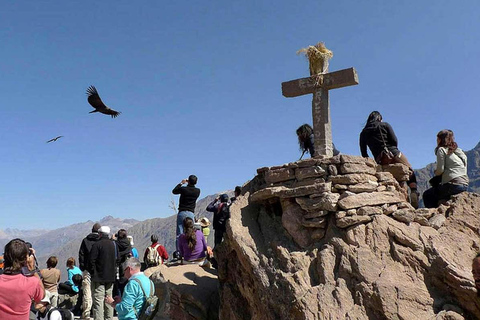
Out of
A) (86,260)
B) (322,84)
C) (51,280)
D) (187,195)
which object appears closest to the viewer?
(86,260)

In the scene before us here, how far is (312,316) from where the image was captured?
4.94m

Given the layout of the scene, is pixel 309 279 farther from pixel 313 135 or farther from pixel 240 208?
pixel 313 135

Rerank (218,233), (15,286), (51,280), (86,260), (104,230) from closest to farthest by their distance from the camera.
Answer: (15,286)
(86,260)
(104,230)
(51,280)
(218,233)

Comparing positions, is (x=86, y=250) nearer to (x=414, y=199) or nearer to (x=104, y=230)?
(x=104, y=230)

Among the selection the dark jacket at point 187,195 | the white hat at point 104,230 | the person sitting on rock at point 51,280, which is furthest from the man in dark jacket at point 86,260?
the dark jacket at point 187,195

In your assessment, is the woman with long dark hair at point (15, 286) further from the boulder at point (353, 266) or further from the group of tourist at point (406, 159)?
the group of tourist at point (406, 159)

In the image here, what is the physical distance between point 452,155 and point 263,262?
391cm

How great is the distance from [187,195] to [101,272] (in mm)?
2933

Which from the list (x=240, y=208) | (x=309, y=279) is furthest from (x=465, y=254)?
(x=240, y=208)

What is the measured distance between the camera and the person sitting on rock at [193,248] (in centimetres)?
933

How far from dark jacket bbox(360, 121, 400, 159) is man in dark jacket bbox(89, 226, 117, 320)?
5.92 m

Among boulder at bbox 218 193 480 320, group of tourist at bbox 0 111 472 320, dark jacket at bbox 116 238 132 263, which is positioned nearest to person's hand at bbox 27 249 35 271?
group of tourist at bbox 0 111 472 320

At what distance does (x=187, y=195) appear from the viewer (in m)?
10.2

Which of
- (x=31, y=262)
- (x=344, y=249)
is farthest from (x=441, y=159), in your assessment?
(x=31, y=262)
